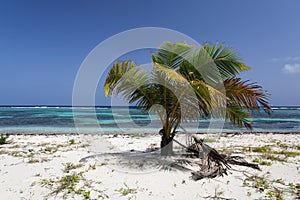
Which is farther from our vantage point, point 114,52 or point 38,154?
point 38,154

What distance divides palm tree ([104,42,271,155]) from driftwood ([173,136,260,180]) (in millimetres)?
716

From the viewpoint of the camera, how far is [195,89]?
433 cm

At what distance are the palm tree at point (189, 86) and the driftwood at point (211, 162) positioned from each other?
0.72 metres

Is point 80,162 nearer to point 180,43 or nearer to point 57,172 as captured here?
point 57,172

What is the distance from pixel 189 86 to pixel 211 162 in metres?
1.74

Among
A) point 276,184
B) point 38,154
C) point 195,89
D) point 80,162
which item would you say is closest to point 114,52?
point 195,89

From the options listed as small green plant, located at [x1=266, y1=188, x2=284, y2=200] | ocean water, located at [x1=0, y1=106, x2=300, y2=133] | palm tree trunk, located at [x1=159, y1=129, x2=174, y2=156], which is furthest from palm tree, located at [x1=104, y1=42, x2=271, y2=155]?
small green plant, located at [x1=266, y1=188, x2=284, y2=200]

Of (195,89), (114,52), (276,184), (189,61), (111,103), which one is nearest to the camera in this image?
(276,184)

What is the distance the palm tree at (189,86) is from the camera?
15.0 feet

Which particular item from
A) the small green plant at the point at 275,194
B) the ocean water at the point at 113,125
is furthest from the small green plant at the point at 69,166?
the small green plant at the point at 275,194

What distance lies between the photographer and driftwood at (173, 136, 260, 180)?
3804 mm

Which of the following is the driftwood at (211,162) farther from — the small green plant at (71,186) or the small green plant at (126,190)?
the small green plant at (71,186)

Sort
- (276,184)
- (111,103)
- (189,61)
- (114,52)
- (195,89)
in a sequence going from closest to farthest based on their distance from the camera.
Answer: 1. (276,184)
2. (195,89)
3. (189,61)
4. (114,52)
5. (111,103)

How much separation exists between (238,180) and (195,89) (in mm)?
1942
